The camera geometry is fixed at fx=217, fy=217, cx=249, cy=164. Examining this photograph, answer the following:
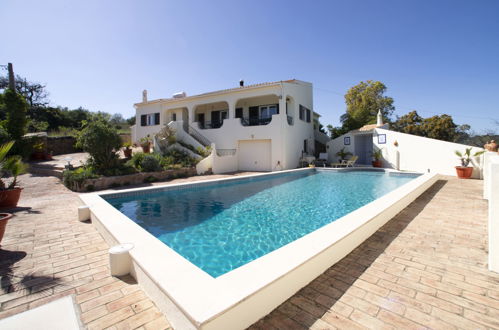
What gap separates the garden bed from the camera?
995 cm

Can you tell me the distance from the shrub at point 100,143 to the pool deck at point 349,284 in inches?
269

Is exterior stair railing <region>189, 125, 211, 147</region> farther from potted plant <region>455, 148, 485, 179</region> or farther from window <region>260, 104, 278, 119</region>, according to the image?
potted plant <region>455, 148, 485, 179</region>

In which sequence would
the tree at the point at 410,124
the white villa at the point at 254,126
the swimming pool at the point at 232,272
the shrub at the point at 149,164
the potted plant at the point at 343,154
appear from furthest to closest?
the tree at the point at 410,124
the potted plant at the point at 343,154
the white villa at the point at 254,126
the shrub at the point at 149,164
the swimming pool at the point at 232,272

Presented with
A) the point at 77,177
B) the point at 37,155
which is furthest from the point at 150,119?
the point at 77,177

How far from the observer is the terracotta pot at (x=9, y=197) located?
6.33 meters

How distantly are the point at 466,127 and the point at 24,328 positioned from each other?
47625mm

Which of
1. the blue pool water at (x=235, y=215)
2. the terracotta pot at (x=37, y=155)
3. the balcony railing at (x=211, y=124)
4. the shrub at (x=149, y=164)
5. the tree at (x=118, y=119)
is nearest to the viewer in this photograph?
the blue pool water at (x=235, y=215)

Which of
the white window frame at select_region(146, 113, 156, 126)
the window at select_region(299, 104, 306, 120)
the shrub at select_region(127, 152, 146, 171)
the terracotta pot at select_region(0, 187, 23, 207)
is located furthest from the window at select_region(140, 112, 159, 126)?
the terracotta pot at select_region(0, 187, 23, 207)

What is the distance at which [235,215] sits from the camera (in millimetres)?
6719

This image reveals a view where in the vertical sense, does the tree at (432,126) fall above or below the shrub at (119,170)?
above

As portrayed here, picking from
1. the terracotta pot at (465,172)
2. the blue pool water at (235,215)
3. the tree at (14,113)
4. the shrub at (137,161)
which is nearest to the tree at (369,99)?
the terracotta pot at (465,172)

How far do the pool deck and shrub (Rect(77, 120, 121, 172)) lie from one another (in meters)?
6.84

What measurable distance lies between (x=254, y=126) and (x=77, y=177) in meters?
11.5

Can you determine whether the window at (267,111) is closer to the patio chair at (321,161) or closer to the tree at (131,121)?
the patio chair at (321,161)
